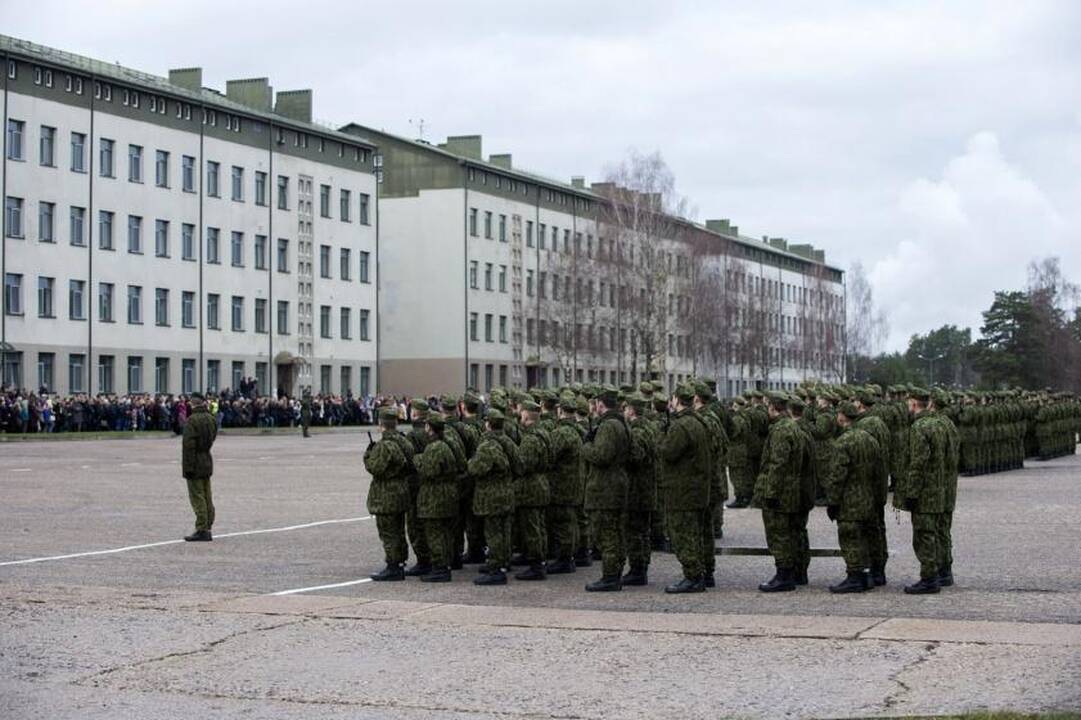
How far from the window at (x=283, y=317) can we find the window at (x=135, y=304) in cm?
1071

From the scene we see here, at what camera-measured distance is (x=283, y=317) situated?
7981 centimetres

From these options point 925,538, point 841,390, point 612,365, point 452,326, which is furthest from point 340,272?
point 925,538

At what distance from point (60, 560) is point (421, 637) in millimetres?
7359

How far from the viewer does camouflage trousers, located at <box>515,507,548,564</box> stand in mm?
16719

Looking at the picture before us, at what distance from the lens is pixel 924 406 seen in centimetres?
1605

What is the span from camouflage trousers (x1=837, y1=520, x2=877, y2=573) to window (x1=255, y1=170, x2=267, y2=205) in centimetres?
6464

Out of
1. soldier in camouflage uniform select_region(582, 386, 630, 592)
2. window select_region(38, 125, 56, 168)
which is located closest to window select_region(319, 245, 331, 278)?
window select_region(38, 125, 56, 168)

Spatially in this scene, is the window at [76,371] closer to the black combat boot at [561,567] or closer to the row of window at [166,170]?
the row of window at [166,170]

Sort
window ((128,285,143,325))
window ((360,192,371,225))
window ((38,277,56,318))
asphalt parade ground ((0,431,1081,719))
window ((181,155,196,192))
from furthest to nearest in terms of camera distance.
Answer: window ((360,192,371,225)) → window ((181,155,196,192)) → window ((128,285,143,325)) → window ((38,277,56,318)) → asphalt parade ground ((0,431,1081,719))

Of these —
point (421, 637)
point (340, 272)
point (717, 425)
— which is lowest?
point (421, 637)

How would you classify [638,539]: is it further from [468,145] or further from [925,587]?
[468,145]

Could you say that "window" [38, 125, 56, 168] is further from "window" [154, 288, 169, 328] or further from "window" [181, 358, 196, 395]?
"window" [181, 358, 196, 395]

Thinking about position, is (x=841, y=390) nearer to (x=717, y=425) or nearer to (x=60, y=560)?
(x=717, y=425)

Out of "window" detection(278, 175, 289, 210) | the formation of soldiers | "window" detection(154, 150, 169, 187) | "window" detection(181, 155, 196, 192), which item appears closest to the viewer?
the formation of soldiers
